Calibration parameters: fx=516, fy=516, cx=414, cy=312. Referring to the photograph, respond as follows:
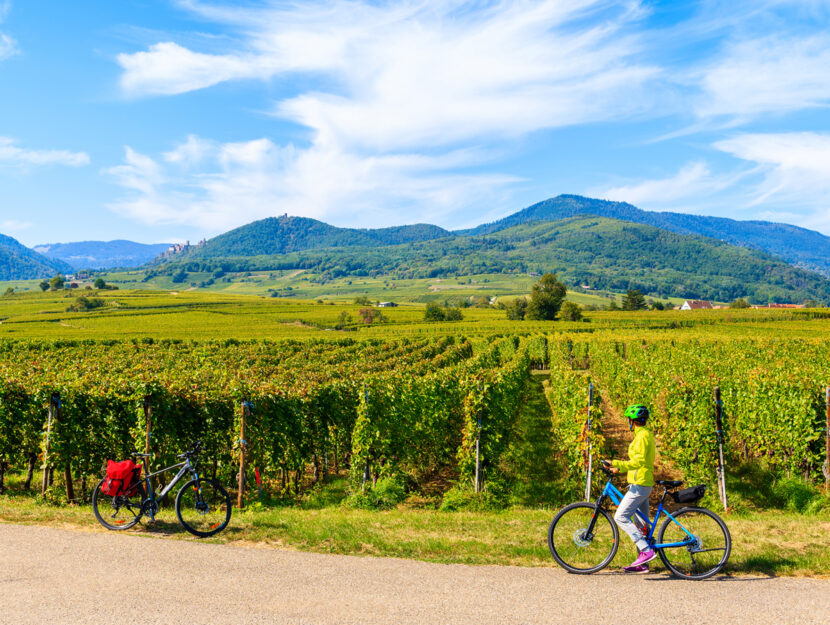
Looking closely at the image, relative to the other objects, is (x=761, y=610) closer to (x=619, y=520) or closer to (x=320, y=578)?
(x=619, y=520)

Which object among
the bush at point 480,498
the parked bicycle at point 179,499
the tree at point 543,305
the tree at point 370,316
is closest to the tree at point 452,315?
the tree at point 370,316

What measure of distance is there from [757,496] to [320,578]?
11.1 meters

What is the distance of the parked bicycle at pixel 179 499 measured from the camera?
8938mm

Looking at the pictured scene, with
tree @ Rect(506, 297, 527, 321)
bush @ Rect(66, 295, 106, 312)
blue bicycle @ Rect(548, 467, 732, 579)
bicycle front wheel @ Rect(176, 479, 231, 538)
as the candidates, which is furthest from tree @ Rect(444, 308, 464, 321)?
blue bicycle @ Rect(548, 467, 732, 579)

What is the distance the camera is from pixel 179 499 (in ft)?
29.1

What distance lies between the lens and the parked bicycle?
8.94 meters

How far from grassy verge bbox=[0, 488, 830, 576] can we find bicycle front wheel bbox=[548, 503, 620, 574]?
24 cm

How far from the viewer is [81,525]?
935 centimetres

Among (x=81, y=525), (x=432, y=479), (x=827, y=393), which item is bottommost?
(x=432, y=479)

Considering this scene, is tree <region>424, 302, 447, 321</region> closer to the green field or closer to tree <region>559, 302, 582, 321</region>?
tree <region>559, 302, 582, 321</region>

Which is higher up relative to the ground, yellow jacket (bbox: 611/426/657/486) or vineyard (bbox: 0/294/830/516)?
yellow jacket (bbox: 611/426/657/486)

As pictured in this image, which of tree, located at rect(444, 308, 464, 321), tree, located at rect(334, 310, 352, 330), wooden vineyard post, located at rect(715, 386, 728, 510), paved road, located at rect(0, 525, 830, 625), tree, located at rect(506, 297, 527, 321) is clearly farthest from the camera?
tree, located at rect(506, 297, 527, 321)

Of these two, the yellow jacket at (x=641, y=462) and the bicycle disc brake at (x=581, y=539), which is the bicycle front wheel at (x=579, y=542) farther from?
the yellow jacket at (x=641, y=462)

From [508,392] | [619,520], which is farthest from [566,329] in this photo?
[619,520]
